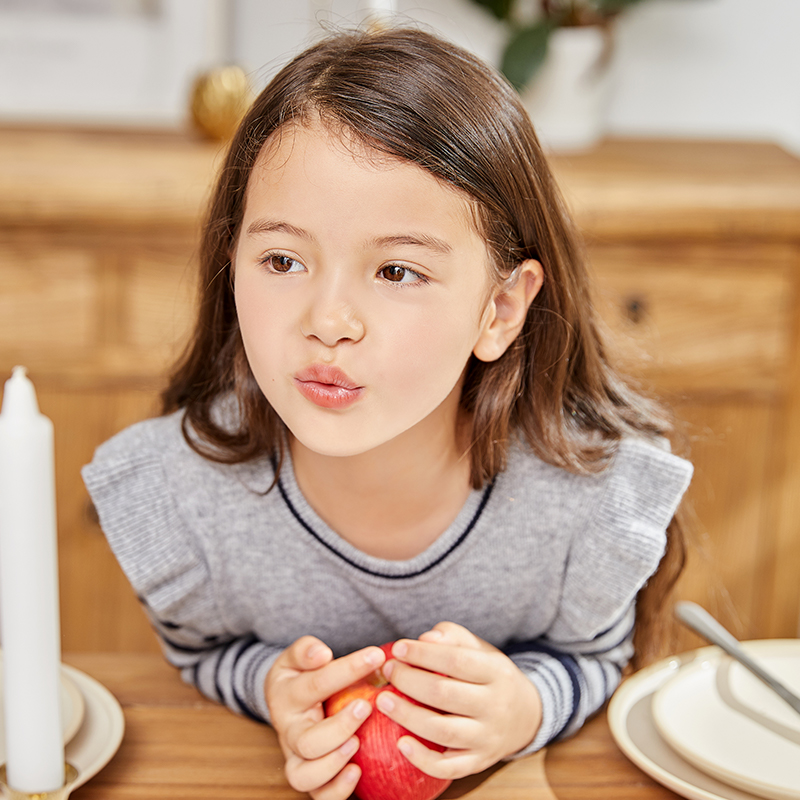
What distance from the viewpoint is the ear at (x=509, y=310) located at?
2.26 ft

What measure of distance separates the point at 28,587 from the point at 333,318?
23 centimetres

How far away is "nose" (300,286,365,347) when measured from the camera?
58 centimetres

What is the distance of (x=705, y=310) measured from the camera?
1452 millimetres

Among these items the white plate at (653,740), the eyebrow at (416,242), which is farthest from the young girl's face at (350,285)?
the white plate at (653,740)

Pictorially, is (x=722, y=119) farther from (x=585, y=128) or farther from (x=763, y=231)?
(x=763, y=231)

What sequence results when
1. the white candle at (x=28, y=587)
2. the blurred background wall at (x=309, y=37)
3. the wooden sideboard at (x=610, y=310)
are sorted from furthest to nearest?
the blurred background wall at (x=309, y=37) → the wooden sideboard at (x=610, y=310) → the white candle at (x=28, y=587)

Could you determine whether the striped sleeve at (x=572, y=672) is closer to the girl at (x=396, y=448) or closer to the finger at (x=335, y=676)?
the girl at (x=396, y=448)

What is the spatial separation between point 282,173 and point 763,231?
98 centimetres

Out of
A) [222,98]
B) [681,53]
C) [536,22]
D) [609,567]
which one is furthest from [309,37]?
[609,567]

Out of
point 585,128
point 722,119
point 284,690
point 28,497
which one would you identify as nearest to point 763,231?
point 585,128

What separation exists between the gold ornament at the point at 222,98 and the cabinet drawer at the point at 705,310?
24.1 inches

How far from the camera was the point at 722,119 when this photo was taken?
1882 millimetres

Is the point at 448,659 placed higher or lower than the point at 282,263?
lower

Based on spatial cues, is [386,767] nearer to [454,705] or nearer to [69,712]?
[454,705]
